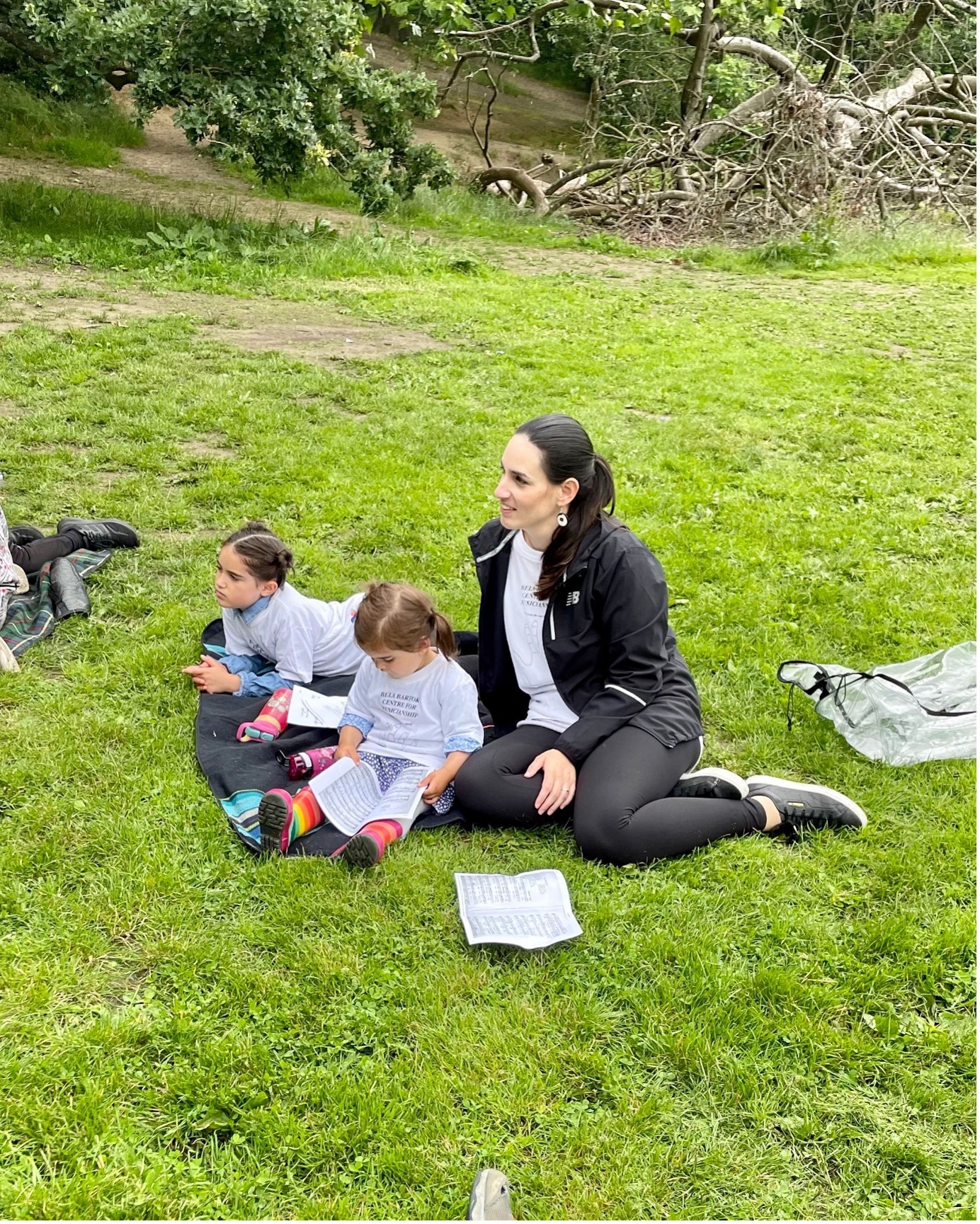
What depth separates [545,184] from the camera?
17594 mm

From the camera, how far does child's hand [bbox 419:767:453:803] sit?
11.0 feet

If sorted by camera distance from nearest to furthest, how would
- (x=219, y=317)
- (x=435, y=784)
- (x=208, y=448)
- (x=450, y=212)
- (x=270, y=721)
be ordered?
(x=435, y=784), (x=270, y=721), (x=208, y=448), (x=219, y=317), (x=450, y=212)

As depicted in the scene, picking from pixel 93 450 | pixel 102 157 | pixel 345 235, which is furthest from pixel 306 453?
pixel 102 157

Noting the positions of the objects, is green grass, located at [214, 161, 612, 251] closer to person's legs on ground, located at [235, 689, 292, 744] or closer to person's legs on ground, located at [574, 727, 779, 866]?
person's legs on ground, located at [235, 689, 292, 744]

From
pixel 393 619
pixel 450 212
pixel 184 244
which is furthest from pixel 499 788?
pixel 450 212

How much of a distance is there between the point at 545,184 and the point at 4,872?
668 inches

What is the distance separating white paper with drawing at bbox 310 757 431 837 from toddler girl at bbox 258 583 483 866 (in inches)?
1.2

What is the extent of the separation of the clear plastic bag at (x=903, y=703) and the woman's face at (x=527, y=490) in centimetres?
144

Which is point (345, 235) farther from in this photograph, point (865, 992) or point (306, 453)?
point (865, 992)

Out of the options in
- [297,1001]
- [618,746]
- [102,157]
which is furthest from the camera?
[102,157]

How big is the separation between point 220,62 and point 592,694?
360 inches

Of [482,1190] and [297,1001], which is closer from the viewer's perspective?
[482,1190]

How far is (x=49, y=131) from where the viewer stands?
14445 mm

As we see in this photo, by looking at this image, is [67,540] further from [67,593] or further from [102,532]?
[67,593]
